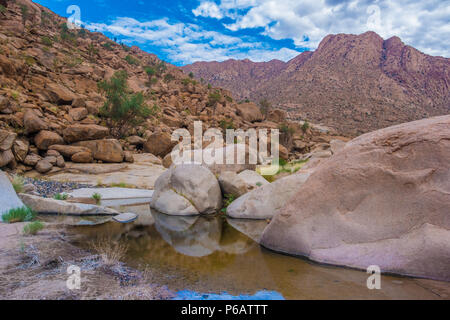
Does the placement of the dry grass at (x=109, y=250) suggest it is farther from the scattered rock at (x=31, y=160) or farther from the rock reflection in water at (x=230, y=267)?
the scattered rock at (x=31, y=160)

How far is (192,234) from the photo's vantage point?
6.48m

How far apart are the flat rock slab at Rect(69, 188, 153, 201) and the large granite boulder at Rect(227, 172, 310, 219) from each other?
421 centimetres

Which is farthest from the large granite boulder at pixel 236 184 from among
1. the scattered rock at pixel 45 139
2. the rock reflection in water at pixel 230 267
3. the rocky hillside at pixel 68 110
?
the scattered rock at pixel 45 139

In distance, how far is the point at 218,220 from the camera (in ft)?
26.1

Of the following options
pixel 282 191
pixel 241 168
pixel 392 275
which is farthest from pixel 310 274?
pixel 241 168

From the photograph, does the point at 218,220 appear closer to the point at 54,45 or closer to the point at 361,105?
the point at 54,45

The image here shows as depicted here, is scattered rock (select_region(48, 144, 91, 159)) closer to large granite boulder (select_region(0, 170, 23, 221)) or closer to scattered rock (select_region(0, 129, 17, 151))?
scattered rock (select_region(0, 129, 17, 151))

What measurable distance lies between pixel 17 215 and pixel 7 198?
1.08 m

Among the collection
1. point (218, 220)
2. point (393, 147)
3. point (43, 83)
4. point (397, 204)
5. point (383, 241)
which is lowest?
point (218, 220)

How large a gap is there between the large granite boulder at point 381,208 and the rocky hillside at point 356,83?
46517mm

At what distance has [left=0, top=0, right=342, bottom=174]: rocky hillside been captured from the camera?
47.5 ft

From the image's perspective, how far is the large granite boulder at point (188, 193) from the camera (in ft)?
28.0

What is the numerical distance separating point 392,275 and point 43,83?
940 inches

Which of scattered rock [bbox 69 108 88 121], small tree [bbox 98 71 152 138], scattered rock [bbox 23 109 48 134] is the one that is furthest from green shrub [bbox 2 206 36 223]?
small tree [bbox 98 71 152 138]
